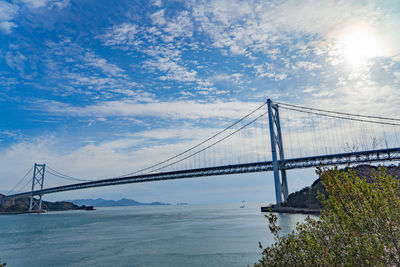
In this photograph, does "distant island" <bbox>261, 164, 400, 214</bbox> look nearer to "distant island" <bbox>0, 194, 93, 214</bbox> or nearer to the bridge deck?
the bridge deck

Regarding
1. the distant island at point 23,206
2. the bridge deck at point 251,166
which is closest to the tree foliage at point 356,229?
the bridge deck at point 251,166

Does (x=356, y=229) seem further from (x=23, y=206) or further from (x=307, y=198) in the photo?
(x=23, y=206)

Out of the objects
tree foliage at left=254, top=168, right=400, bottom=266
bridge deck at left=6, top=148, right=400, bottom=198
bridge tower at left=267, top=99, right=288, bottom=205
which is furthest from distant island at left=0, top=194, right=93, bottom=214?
tree foliage at left=254, top=168, right=400, bottom=266

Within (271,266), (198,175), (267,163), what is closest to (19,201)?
(198,175)

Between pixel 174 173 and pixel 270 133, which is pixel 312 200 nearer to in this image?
pixel 270 133

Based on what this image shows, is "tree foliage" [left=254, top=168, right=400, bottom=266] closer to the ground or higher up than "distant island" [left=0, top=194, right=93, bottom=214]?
higher up

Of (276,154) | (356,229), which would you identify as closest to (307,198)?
(276,154)

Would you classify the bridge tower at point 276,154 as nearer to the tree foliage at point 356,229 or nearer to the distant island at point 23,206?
the tree foliage at point 356,229

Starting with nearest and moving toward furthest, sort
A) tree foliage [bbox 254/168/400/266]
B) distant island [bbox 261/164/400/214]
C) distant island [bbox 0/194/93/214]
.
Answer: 1. tree foliage [bbox 254/168/400/266]
2. distant island [bbox 261/164/400/214]
3. distant island [bbox 0/194/93/214]
